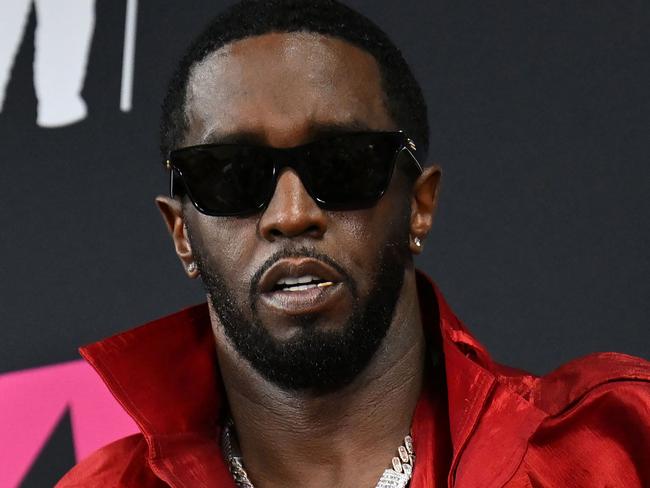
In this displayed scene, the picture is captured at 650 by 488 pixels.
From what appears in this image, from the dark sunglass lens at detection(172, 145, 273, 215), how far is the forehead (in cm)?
2

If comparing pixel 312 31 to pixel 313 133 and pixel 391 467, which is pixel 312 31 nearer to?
pixel 313 133

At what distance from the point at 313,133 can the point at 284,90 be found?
0.19 feet

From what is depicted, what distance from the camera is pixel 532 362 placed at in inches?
72.3

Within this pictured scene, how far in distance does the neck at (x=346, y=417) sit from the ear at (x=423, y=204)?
5cm

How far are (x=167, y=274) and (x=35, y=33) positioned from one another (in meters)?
0.43

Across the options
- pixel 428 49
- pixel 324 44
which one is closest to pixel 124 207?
pixel 428 49

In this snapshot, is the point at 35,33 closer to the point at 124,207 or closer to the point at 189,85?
the point at 124,207

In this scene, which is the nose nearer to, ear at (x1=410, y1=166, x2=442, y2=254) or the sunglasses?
the sunglasses

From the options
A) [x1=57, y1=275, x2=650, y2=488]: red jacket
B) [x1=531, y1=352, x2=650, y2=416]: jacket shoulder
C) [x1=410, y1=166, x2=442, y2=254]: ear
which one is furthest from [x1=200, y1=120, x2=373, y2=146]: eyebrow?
[x1=531, y1=352, x2=650, y2=416]: jacket shoulder

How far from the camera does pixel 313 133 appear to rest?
1.26 m

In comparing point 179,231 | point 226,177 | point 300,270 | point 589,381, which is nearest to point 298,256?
point 300,270

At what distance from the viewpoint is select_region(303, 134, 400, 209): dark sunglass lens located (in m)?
1.25

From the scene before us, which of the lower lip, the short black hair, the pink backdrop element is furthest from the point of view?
the pink backdrop element

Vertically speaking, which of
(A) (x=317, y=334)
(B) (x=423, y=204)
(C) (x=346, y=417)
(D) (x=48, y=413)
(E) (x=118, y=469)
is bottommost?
(D) (x=48, y=413)
